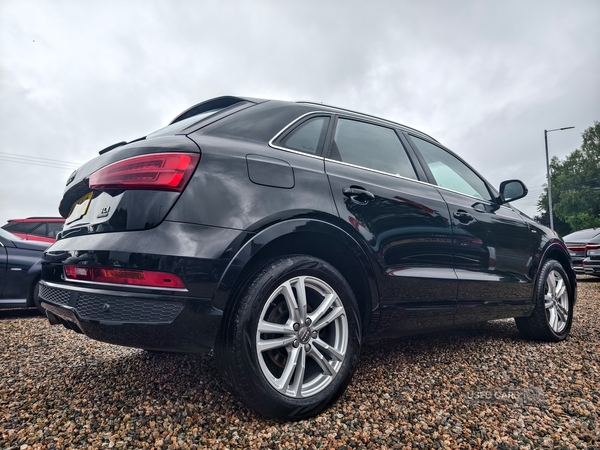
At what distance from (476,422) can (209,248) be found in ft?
4.69

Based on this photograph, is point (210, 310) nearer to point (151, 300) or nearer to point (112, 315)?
point (151, 300)

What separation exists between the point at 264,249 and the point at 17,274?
4.59 m

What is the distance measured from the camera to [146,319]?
66.5 inches

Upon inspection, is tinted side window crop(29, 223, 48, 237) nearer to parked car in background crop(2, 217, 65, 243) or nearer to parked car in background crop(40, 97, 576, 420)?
parked car in background crop(2, 217, 65, 243)

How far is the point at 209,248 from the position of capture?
69.1 inches

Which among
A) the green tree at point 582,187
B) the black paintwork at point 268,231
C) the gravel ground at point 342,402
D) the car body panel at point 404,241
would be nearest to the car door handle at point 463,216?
the black paintwork at point 268,231

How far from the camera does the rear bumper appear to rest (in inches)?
66.5

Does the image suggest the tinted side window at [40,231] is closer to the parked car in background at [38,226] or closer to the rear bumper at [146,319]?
the parked car in background at [38,226]

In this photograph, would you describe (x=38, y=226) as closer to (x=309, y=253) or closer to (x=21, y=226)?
(x=21, y=226)

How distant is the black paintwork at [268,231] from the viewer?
5.68 ft

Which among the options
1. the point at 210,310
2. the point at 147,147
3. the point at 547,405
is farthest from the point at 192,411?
the point at 547,405

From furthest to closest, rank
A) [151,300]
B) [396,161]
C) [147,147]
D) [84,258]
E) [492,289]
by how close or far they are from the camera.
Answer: [492,289] → [396,161] → [147,147] → [84,258] → [151,300]

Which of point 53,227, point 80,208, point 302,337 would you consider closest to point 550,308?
point 302,337

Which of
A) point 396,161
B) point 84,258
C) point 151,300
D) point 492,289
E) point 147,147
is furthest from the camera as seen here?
point 492,289
